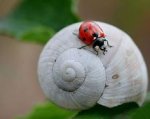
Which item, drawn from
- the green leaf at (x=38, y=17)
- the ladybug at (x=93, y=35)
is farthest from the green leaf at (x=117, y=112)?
the green leaf at (x=38, y=17)

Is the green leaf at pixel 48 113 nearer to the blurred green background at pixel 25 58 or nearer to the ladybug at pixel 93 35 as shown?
the ladybug at pixel 93 35

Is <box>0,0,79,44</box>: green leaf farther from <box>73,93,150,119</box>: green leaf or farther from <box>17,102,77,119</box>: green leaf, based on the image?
<box>73,93,150,119</box>: green leaf

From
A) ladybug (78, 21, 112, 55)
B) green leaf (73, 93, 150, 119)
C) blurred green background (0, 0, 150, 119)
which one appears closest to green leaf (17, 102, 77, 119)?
green leaf (73, 93, 150, 119)

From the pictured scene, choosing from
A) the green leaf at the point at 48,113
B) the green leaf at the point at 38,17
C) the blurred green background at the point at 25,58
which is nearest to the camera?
the green leaf at the point at 48,113

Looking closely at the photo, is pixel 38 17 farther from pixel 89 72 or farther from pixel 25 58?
pixel 25 58

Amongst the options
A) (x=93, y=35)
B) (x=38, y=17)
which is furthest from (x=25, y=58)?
(x=93, y=35)

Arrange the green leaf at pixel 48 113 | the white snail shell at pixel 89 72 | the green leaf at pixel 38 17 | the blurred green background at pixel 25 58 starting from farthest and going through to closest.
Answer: the blurred green background at pixel 25 58 → the green leaf at pixel 38 17 → the green leaf at pixel 48 113 → the white snail shell at pixel 89 72
